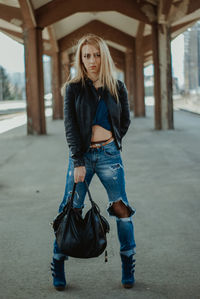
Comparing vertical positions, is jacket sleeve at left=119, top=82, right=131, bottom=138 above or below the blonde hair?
below

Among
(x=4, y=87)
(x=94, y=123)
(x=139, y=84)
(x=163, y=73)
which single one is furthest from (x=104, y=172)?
(x=4, y=87)

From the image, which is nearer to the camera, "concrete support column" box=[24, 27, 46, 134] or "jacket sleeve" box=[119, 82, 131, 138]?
"jacket sleeve" box=[119, 82, 131, 138]

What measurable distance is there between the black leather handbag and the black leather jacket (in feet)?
1.08

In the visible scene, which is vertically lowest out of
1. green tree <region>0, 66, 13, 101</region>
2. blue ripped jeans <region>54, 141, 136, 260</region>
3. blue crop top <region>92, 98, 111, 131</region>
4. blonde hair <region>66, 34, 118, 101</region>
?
blue ripped jeans <region>54, 141, 136, 260</region>

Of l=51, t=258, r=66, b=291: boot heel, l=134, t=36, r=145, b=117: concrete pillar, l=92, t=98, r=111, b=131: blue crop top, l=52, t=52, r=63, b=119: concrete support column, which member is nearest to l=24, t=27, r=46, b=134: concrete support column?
l=52, t=52, r=63, b=119: concrete support column

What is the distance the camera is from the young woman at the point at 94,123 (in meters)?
2.92

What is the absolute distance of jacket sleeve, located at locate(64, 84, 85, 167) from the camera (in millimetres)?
2902

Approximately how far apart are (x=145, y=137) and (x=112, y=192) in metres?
10.5

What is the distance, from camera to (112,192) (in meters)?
3.01

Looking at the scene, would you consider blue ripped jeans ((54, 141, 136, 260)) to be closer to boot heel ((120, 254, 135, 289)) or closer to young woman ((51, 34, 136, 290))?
young woman ((51, 34, 136, 290))

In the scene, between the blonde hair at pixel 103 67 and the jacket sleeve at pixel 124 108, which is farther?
the jacket sleeve at pixel 124 108

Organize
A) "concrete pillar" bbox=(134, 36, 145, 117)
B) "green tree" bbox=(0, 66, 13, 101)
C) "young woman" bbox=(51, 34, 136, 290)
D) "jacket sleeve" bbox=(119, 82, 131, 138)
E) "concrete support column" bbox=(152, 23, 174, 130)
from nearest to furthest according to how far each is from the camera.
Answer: "young woman" bbox=(51, 34, 136, 290) → "jacket sleeve" bbox=(119, 82, 131, 138) → "concrete support column" bbox=(152, 23, 174, 130) → "concrete pillar" bbox=(134, 36, 145, 117) → "green tree" bbox=(0, 66, 13, 101)

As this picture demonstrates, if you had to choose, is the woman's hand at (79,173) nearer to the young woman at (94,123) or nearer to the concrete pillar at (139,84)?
the young woman at (94,123)

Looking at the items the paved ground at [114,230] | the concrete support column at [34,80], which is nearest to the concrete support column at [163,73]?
the concrete support column at [34,80]
